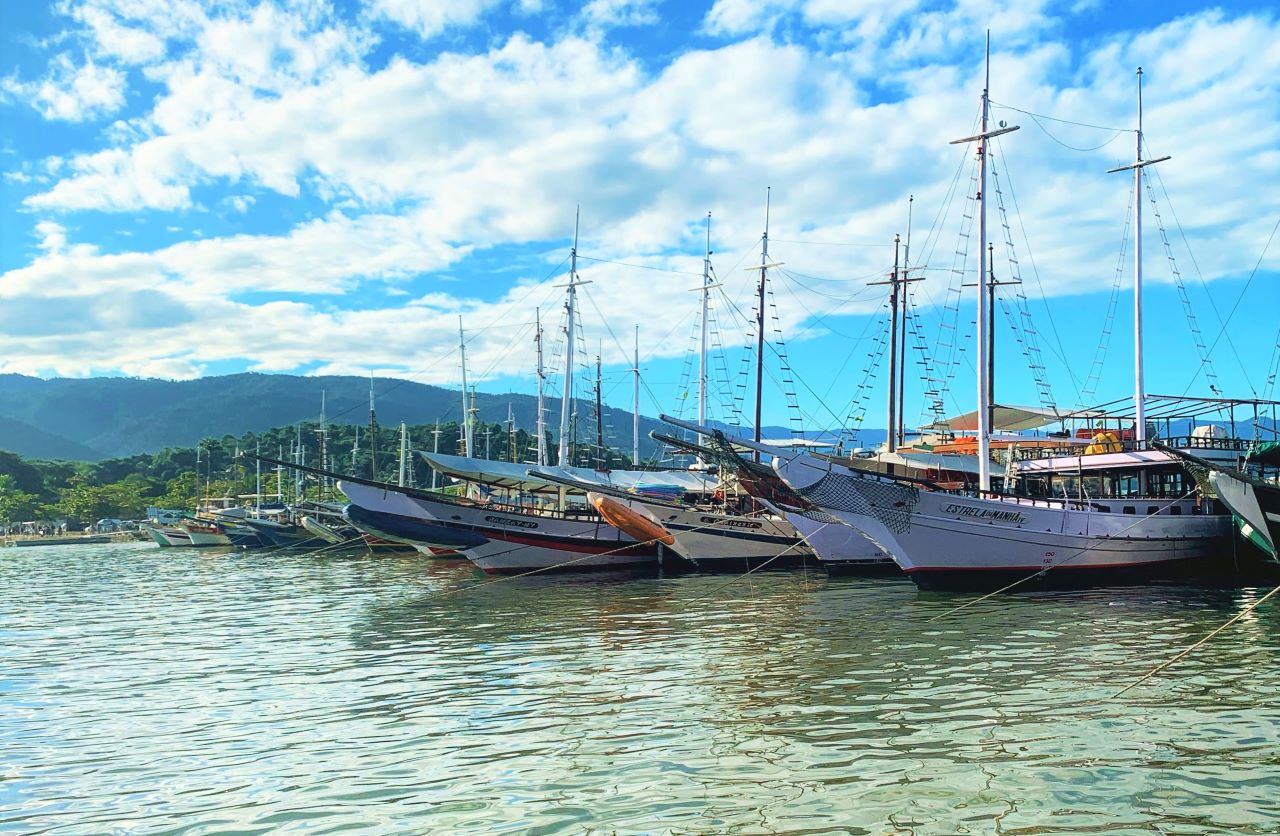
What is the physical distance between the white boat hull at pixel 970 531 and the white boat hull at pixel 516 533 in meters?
12.7

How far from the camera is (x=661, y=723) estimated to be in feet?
37.0

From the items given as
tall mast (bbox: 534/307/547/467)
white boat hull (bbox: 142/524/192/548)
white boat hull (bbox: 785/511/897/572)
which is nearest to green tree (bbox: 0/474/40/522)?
white boat hull (bbox: 142/524/192/548)

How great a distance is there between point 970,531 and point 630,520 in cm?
1369

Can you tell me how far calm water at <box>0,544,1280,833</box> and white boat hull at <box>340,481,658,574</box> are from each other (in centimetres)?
1447

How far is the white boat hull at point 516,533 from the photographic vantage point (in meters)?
36.9

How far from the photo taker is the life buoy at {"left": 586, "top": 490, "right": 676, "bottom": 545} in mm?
35562

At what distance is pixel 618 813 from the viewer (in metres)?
8.12

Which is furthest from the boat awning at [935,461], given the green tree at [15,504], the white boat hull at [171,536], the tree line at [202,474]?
the green tree at [15,504]

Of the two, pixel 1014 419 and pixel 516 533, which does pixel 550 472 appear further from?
pixel 1014 419

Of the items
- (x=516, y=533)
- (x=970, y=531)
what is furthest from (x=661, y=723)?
(x=516, y=533)

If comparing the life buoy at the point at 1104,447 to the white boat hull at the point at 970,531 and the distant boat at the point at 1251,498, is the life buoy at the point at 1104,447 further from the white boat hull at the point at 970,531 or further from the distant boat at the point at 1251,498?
the distant boat at the point at 1251,498

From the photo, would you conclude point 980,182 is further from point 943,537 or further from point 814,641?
point 814,641

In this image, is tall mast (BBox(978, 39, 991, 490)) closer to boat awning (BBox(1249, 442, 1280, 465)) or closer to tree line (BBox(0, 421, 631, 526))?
boat awning (BBox(1249, 442, 1280, 465))

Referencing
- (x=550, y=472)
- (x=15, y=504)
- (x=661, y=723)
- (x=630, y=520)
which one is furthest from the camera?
(x=15, y=504)
